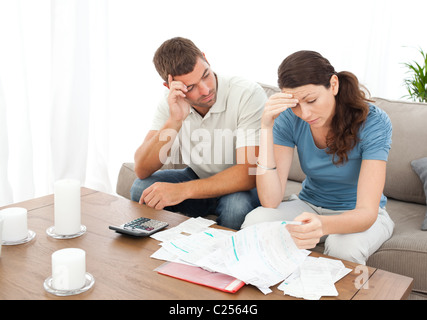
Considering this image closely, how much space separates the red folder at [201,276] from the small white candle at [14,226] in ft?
1.39

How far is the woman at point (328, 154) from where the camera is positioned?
1.40 meters

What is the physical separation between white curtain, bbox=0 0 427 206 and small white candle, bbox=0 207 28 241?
1.25 meters

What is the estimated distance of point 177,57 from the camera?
5.62ft

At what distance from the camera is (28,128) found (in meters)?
2.50

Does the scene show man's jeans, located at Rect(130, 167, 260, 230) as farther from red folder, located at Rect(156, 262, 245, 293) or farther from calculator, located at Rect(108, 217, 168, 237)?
red folder, located at Rect(156, 262, 245, 293)

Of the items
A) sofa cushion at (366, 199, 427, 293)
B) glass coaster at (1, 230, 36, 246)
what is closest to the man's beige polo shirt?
sofa cushion at (366, 199, 427, 293)

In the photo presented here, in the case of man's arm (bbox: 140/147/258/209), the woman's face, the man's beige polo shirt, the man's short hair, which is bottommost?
man's arm (bbox: 140/147/258/209)

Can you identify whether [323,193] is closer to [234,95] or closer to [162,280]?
[234,95]

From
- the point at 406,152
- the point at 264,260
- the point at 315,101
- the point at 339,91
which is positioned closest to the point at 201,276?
the point at 264,260

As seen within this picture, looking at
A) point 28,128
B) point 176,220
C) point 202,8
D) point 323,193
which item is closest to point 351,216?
point 323,193

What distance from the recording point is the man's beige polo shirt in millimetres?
1842

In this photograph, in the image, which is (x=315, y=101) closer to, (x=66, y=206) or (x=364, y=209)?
(x=364, y=209)

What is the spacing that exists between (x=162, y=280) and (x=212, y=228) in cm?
34

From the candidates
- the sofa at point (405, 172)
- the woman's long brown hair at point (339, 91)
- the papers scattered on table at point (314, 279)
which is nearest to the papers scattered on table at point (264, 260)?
the papers scattered on table at point (314, 279)
